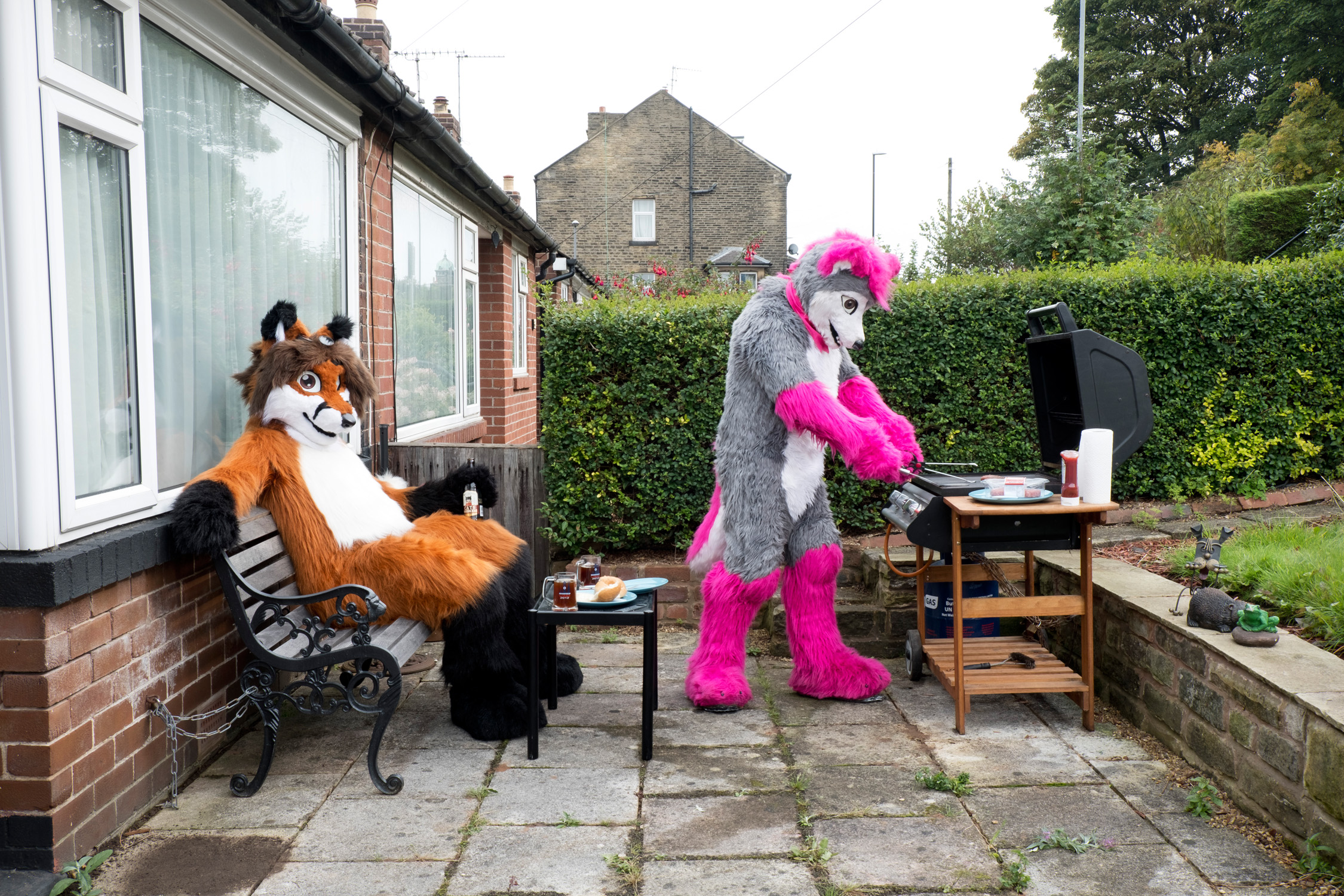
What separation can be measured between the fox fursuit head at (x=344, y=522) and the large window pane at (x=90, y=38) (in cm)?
98

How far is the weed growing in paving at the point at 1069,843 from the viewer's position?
2.92m

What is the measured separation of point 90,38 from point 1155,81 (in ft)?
112

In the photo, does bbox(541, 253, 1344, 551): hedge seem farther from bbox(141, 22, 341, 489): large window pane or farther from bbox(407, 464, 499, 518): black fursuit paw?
bbox(141, 22, 341, 489): large window pane

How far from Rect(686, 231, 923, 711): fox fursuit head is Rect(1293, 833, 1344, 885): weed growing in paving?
5.84 ft

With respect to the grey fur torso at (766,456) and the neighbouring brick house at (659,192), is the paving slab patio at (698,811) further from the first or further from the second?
the neighbouring brick house at (659,192)

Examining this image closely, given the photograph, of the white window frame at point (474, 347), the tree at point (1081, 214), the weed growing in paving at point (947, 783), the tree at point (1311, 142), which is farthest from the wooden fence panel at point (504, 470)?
the tree at point (1311, 142)

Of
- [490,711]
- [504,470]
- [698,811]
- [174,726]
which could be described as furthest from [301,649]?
[504,470]

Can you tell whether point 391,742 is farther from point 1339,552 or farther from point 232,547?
point 1339,552

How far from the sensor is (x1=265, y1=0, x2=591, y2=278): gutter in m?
3.91

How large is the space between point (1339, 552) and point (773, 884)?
2.74 meters

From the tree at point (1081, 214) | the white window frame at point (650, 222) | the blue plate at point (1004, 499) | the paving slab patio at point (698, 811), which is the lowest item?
the paving slab patio at point (698, 811)

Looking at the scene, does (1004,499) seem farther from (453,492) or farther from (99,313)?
(99,313)

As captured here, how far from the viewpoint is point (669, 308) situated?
563 cm

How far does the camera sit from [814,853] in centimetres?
291
